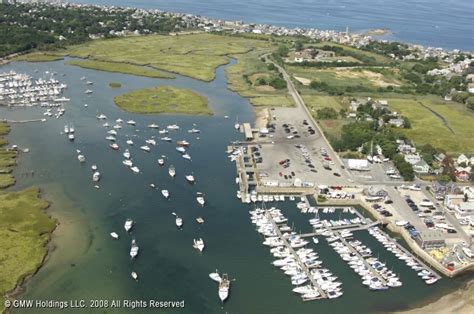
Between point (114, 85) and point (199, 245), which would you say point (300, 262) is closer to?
point (199, 245)

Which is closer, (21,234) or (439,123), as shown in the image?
(21,234)

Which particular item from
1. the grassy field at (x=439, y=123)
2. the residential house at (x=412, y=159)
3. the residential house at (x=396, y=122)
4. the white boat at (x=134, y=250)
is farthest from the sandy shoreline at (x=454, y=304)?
the residential house at (x=396, y=122)

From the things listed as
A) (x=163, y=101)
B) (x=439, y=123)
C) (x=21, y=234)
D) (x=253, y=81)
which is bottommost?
(x=439, y=123)

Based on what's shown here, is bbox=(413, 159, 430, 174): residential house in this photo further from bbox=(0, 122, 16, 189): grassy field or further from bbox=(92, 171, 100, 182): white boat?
bbox=(0, 122, 16, 189): grassy field

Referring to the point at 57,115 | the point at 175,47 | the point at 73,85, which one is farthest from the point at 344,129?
the point at 175,47

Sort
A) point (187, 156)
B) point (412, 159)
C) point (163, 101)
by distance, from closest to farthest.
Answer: point (412, 159), point (187, 156), point (163, 101)

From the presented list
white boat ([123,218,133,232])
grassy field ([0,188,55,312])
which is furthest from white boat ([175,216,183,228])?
grassy field ([0,188,55,312])

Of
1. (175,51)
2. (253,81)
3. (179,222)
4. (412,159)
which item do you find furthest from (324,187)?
(175,51)

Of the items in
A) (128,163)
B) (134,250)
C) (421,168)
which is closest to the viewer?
(134,250)
